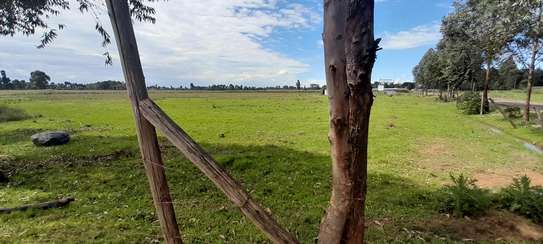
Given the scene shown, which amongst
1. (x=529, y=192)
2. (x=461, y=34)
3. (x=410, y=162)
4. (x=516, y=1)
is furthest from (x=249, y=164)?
(x=461, y=34)

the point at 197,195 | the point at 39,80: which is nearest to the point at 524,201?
the point at 197,195

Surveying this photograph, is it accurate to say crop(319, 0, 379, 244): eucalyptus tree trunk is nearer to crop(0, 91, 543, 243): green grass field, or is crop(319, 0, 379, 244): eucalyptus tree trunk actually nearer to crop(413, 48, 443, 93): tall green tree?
crop(0, 91, 543, 243): green grass field

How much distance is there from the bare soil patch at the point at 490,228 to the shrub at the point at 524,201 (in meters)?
0.16

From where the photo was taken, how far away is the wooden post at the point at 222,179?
2.21 m

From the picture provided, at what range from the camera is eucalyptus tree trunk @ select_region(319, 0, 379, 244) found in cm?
202

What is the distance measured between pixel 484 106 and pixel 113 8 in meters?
30.6

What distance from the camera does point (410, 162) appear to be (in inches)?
407

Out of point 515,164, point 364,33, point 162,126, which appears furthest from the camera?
point 515,164

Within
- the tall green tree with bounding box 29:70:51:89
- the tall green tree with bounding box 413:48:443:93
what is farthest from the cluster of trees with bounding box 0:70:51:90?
the tall green tree with bounding box 413:48:443:93

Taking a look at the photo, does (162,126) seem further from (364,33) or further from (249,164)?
(249,164)

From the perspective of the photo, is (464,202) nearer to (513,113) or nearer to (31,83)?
(513,113)

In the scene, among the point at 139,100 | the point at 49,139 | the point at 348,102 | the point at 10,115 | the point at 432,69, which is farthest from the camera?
the point at 432,69

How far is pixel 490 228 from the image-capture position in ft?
16.6

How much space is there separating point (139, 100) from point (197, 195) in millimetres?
4627
